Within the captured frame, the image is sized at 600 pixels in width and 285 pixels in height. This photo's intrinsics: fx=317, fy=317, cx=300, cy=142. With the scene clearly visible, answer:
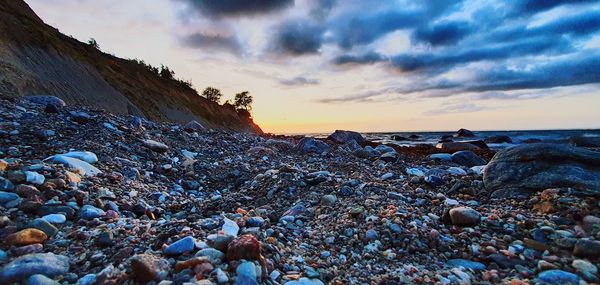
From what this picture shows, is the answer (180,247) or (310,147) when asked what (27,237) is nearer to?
(180,247)

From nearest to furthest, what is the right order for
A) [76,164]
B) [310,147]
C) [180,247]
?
1. [180,247]
2. [76,164]
3. [310,147]

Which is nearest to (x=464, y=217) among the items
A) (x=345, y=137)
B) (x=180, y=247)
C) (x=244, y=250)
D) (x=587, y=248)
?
(x=587, y=248)

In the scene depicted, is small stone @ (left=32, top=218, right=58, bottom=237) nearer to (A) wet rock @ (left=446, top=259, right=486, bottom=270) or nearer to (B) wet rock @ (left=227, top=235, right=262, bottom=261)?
(B) wet rock @ (left=227, top=235, right=262, bottom=261)

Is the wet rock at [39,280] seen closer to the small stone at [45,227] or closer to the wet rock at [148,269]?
the wet rock at [148,269]

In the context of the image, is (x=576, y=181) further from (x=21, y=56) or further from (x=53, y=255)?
(x=21, y=56)

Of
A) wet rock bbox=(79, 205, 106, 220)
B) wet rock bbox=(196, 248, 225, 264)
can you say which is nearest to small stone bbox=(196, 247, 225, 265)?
wet rock bbox=(196, 248, 225, 264)

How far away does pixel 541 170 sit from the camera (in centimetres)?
436

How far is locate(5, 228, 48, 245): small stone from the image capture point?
2.49 meters

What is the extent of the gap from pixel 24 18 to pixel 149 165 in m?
18.1

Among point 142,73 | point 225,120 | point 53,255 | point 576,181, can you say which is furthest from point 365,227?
point 225,120

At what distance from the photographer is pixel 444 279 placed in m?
2.33

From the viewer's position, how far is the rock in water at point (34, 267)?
204 cm

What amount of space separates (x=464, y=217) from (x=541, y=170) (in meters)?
1.97

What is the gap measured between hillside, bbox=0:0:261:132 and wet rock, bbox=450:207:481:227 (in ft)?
33.6
